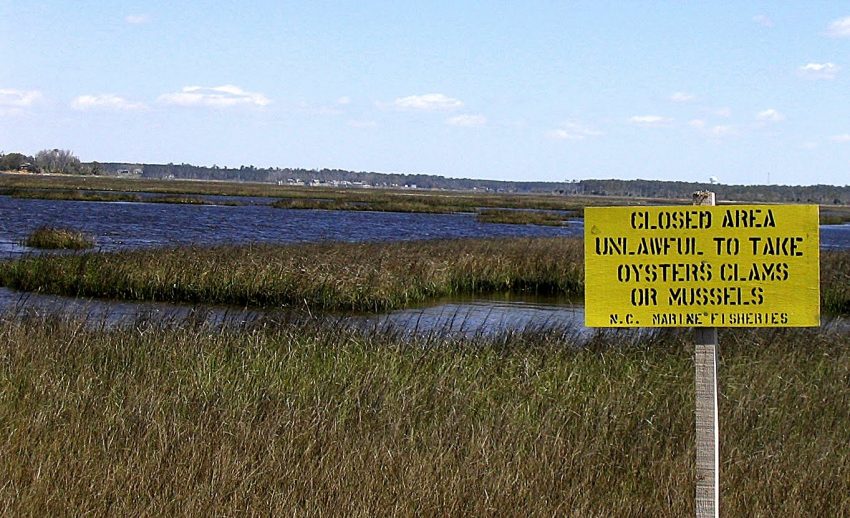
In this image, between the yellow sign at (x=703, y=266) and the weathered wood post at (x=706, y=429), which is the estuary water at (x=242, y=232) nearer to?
the weathered wood post at (x=706, y=429)

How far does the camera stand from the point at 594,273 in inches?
177

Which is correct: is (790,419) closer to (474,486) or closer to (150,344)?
(474,486)

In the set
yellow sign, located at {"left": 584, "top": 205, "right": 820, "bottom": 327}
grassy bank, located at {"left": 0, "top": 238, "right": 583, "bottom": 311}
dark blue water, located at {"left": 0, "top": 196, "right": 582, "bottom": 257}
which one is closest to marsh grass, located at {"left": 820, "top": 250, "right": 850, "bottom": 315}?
grassy bank, located at {"left": 0, "top": 238, "right": 583, "bottom": 311}

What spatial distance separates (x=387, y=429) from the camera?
6.64m

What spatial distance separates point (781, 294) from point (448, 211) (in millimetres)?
78720

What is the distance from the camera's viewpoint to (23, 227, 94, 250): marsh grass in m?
29.8

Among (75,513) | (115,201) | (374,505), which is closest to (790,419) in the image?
(374,505)

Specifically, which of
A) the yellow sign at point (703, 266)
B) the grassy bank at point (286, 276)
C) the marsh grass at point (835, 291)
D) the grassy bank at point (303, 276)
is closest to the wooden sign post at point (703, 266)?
the yellow sign at point (703, 266)

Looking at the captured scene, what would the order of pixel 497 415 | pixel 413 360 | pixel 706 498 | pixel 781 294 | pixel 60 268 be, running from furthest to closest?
pixel 60 268 < pixel 413 360 < pixel 497 415 < pixel 706 498 < pixel 781 294

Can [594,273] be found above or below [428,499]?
above

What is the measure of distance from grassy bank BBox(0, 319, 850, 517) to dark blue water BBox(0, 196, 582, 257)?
21.6m

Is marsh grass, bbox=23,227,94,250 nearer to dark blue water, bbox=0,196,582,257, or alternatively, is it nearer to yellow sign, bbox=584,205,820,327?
dark blue water, bbox=0,196,582,257

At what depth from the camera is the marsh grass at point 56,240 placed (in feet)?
97.9

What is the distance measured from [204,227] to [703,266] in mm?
43782
